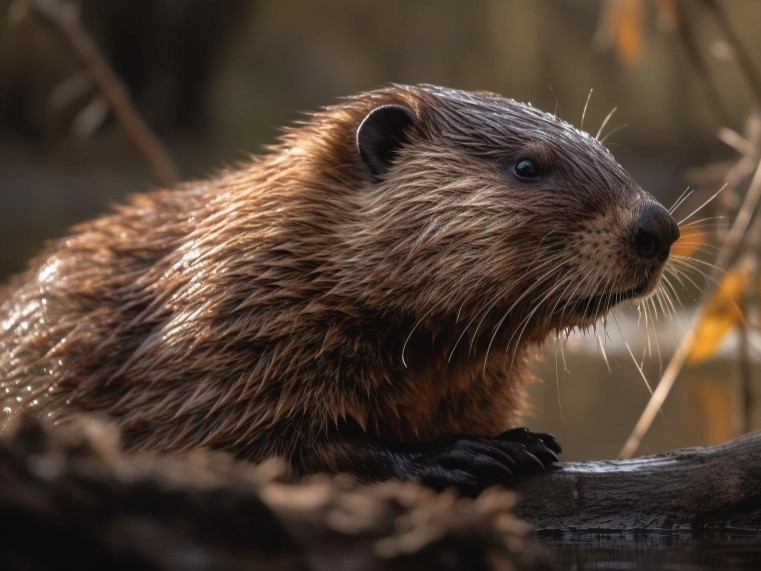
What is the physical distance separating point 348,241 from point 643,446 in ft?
A: 11.4

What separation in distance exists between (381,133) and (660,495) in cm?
159

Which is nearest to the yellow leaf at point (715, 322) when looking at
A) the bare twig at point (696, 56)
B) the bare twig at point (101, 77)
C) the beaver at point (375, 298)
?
the bare twig at point (696, 56)

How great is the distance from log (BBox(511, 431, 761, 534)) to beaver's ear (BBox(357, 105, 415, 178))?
1.28 metres

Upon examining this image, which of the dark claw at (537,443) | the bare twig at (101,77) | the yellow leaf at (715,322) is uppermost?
the bare twig at (101,77)

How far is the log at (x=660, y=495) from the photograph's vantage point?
3814 millimetres

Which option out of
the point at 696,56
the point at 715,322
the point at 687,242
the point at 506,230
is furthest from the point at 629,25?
the point at 506,230

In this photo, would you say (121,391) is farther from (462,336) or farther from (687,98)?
(687,98)

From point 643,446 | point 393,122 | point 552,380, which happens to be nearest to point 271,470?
point 393,122

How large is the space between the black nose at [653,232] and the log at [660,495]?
0.65 m

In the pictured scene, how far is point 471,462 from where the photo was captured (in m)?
3.82

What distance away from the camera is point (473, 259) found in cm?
409

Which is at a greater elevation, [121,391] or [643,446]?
[121,391]

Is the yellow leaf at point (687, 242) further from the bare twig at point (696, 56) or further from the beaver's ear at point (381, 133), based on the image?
the bare twig at point (696, 56)

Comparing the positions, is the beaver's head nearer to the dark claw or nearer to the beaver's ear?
the beaver's ear
